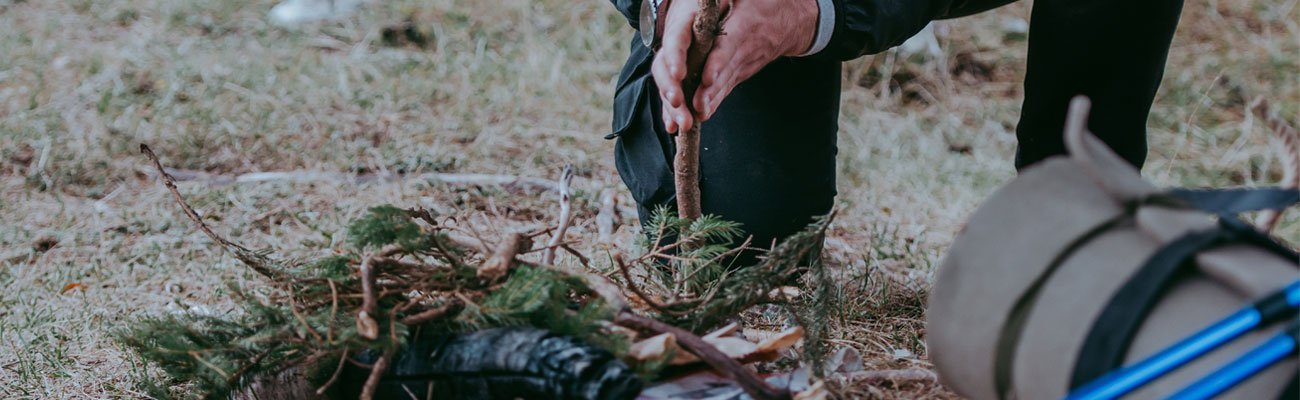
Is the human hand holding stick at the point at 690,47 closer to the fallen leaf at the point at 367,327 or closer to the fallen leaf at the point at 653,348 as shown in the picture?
the fallen leaf at the point at 653,348

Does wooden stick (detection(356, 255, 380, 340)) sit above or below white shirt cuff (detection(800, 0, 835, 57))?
below

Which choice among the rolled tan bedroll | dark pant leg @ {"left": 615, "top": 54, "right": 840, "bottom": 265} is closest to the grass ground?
dark pant leg @ {"left": 615, "top": 54, "right": 840, "bottom": 265}

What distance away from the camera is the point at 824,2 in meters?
1.56

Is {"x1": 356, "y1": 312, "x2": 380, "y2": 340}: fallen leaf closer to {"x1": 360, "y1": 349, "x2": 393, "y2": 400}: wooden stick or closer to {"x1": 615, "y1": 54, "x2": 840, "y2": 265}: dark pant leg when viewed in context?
{"x1": 360, "y1": 349, "x2": 393, "y2": 400}: wooden stick

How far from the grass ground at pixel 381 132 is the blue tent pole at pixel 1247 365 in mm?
718

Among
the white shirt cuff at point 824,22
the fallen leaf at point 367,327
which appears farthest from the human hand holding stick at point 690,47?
the fallen leaf at point 367,327

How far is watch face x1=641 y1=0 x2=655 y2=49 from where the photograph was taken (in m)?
1.51

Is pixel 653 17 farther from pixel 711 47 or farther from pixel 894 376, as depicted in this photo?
pixel 894 376

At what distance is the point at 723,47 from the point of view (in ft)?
4.66

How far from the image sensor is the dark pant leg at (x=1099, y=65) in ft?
6.69

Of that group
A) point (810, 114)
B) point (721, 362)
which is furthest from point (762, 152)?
point (721, 362)

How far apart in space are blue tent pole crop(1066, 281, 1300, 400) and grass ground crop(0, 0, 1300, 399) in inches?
26.9

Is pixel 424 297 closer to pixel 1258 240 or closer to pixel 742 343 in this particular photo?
pixel 742 343

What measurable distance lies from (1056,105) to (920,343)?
32.4 inches
